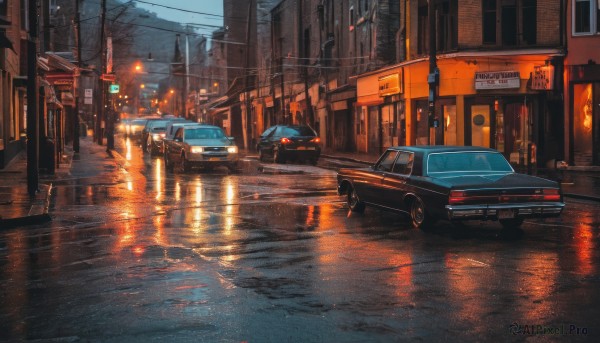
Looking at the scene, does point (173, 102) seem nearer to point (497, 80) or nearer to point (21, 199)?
point (497, 80)

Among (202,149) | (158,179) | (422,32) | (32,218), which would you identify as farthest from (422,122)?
(32,218)

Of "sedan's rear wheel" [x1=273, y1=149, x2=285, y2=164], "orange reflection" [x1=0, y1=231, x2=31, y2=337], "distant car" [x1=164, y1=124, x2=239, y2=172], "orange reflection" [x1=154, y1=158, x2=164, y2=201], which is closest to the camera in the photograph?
"orange reflection" [x1=0, y1=231, x2=31, y2=337]

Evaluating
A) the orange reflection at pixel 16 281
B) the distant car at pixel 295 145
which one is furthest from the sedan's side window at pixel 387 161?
the distant car at pixel 295 145

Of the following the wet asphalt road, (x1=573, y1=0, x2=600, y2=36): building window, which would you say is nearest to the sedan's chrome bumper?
the wet asphalt road

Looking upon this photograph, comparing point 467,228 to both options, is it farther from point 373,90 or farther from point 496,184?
point 373,90

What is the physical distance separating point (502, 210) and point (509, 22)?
76.1ft

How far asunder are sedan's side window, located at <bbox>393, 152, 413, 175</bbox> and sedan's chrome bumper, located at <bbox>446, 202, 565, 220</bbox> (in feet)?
5.48

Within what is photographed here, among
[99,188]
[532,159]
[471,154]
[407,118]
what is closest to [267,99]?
[407,118]

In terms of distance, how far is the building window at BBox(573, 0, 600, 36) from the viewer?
30516 mm

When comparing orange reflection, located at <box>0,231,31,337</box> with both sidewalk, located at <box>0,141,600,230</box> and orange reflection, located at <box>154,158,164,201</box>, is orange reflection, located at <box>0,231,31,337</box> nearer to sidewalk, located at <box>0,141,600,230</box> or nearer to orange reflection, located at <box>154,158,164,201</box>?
sidewalk, located at <box>0,141,600,230</box>

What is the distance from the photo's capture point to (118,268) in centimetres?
985

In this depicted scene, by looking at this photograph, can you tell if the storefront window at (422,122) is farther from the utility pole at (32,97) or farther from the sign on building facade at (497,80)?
the utility pole at (32,97)

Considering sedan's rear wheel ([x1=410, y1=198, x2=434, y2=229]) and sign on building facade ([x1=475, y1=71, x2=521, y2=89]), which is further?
sign on building facade ([x1=475, y1=71, x2=521, y2=89])

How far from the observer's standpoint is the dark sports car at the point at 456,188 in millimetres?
12211
